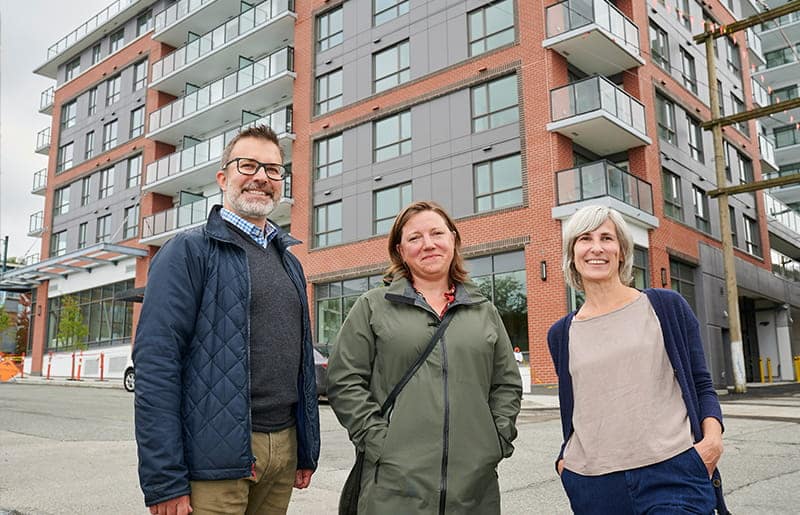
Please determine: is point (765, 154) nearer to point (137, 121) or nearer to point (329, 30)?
point (329, 30)

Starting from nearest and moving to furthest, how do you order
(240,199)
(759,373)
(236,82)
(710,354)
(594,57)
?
(240,199)
(594,57)
(710,354)
(236,82)
(759,373)

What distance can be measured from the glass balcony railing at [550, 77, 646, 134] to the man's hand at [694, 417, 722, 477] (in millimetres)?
16240

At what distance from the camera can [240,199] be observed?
111 inches

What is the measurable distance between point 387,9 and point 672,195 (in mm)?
11796

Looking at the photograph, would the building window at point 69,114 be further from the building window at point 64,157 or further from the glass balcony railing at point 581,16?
the glass balcony railing at point 581,16

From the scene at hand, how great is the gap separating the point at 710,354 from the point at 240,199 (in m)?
21.6

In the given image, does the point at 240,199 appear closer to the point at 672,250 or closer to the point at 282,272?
the point at 282,272

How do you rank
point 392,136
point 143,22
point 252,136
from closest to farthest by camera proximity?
point 252,136 → point 392,136 → point 143,22

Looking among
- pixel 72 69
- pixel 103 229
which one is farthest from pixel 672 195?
pixel 72 69

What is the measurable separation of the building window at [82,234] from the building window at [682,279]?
99.6ft

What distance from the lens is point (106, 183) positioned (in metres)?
35.4

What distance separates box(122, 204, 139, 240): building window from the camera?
3281 centimetres

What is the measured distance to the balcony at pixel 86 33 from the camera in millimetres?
35469

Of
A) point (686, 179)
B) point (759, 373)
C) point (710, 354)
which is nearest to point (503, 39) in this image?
point (686, 179)
